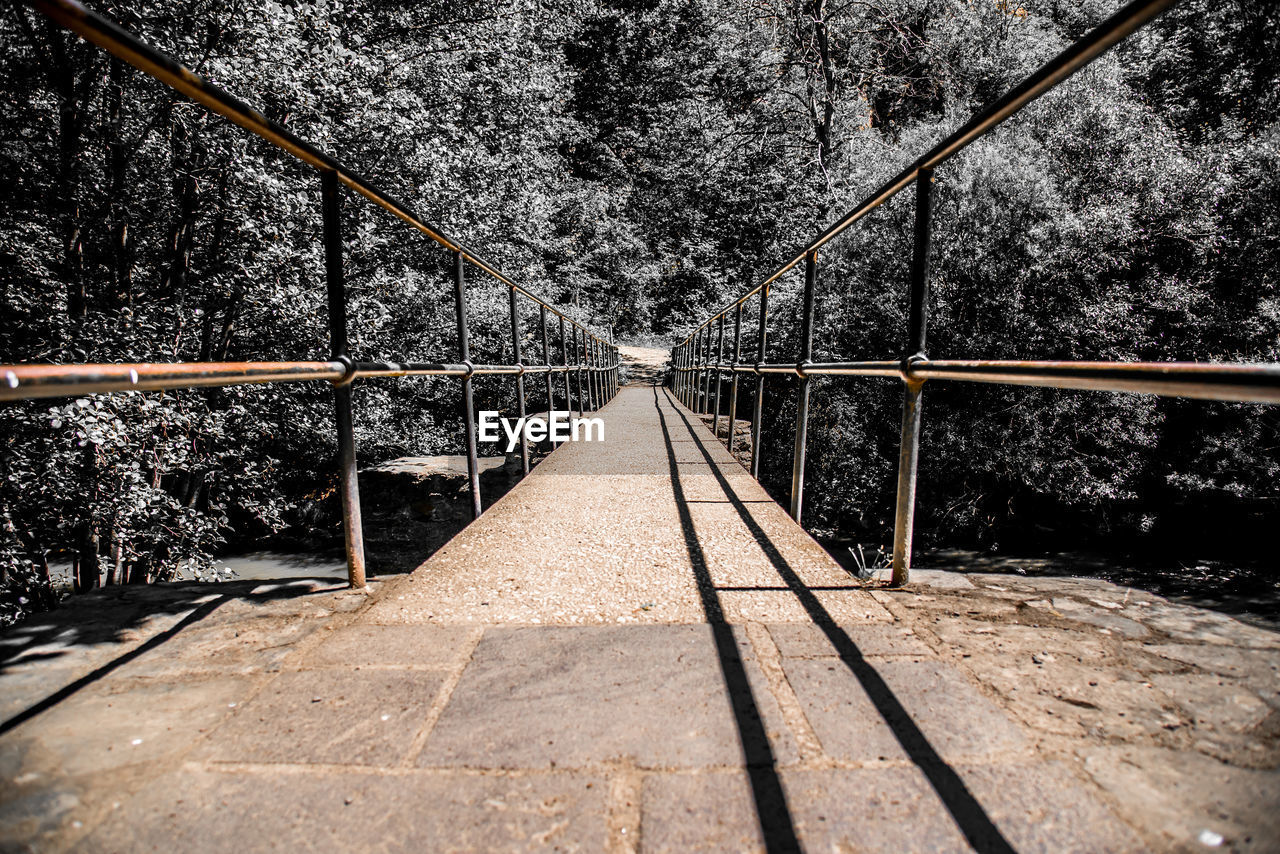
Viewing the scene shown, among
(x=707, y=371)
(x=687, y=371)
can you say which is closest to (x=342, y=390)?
(x=707, y=371)

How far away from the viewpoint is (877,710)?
127 centimetres

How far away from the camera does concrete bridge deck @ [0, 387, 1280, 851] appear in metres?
0.98

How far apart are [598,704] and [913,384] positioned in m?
1.24

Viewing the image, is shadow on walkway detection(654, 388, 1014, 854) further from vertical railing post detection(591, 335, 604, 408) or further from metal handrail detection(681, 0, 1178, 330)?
vertical railing post detection(591, 335, 604, 408)

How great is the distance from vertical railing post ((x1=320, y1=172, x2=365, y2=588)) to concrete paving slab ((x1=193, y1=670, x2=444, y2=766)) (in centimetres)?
58

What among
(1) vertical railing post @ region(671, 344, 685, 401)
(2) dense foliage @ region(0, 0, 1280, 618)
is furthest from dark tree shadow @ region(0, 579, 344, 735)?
(1) vertical railing post @ region(671, 344, 685, 401)

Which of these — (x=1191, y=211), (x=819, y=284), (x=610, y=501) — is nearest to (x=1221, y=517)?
(x=1191, y=211)

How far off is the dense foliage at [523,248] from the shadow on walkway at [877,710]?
469 cm

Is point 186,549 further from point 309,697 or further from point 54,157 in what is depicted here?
point 309,697

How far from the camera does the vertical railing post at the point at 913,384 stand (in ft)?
6.37

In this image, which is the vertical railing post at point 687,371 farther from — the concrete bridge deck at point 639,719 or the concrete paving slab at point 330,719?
the concrete paving slab at point 330,719

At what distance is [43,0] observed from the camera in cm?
96

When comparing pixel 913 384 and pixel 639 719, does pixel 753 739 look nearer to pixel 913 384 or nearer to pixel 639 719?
pixel 639 719

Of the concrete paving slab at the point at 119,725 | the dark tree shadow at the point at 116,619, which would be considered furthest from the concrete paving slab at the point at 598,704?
the dark tree shadow at the point at 116,619
